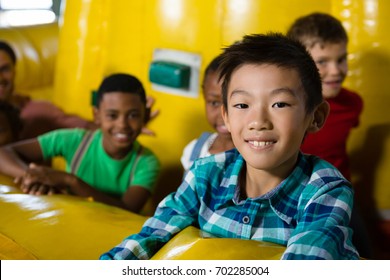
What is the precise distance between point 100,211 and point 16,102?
40.6 inches

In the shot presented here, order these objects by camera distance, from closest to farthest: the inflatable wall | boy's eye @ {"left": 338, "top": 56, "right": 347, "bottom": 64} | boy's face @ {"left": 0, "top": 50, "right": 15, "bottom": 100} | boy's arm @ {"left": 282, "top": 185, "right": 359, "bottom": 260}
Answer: boy's arm @ {"left": 282, "top": 185, "right": 359, "bottom": 260} < boy's eye @ {"left": 338, "top": 56, "right": 347, "bottom": 64} < the inflatable wall < boy's face @ {"left": 0, "top": 50, "right": 15, "bottom": 100}

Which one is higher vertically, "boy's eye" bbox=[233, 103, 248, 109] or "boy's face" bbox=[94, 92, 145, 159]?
"boy's eye" bbox=[233, 103, 248, 109]

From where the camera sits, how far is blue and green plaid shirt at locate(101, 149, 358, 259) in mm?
732

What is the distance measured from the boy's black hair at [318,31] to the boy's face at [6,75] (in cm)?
93

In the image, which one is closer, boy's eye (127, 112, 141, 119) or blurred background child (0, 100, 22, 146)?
boy's eye (127, 112, 141, 119)

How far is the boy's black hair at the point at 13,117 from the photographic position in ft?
5.51

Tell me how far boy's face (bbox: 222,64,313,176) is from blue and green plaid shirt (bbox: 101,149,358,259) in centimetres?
5

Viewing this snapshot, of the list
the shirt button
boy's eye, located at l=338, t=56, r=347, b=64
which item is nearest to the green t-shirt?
boy's eye, located at l=338, t=56, r=347, b=64

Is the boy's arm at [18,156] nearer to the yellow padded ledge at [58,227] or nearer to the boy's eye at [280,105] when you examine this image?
the yellow padded ledge at [58,227]

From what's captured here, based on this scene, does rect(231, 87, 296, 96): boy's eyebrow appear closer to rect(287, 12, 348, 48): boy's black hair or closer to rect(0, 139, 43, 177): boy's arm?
rect(287, 12, 348, 48): boy's black hair

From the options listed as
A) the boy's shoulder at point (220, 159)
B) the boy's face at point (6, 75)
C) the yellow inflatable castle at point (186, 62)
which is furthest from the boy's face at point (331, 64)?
the boy's face at point (6, 75)

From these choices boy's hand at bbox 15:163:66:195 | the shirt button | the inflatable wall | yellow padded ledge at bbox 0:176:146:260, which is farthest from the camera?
the inflatable wall

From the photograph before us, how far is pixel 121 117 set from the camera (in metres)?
1.39
